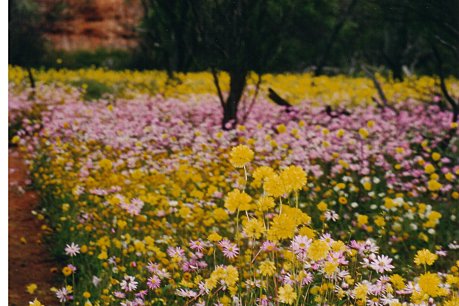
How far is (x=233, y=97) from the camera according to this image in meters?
5.37

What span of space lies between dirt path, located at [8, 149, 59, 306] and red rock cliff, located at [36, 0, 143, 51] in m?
1.59

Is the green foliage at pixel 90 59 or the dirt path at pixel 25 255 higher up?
the green foliage at pixel 90 59

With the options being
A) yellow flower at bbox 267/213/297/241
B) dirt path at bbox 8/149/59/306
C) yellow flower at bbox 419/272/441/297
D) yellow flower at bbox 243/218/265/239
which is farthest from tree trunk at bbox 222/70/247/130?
yellow flower at bbox 419/272/441/297

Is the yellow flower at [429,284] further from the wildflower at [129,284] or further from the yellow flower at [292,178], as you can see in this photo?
the wildflower at [129,284]

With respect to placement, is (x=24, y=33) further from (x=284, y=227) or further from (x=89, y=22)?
(x=284, y=227)

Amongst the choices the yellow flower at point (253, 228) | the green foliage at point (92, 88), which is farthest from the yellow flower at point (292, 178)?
the green foliage at point (92, 88)

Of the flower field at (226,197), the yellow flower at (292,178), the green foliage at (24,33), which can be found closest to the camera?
the yellow flower at (292,178)

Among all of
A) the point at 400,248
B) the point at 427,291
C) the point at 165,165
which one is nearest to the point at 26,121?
the point at 165,165

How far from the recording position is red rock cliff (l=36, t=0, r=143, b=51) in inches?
205

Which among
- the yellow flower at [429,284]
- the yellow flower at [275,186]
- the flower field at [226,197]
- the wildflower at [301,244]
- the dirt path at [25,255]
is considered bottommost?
the dirt path at [25,255]

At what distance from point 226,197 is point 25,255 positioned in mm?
2084

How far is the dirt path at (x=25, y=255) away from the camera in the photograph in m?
3.54

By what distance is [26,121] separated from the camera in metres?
5.16

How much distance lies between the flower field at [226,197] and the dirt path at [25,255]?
0.39 feet
